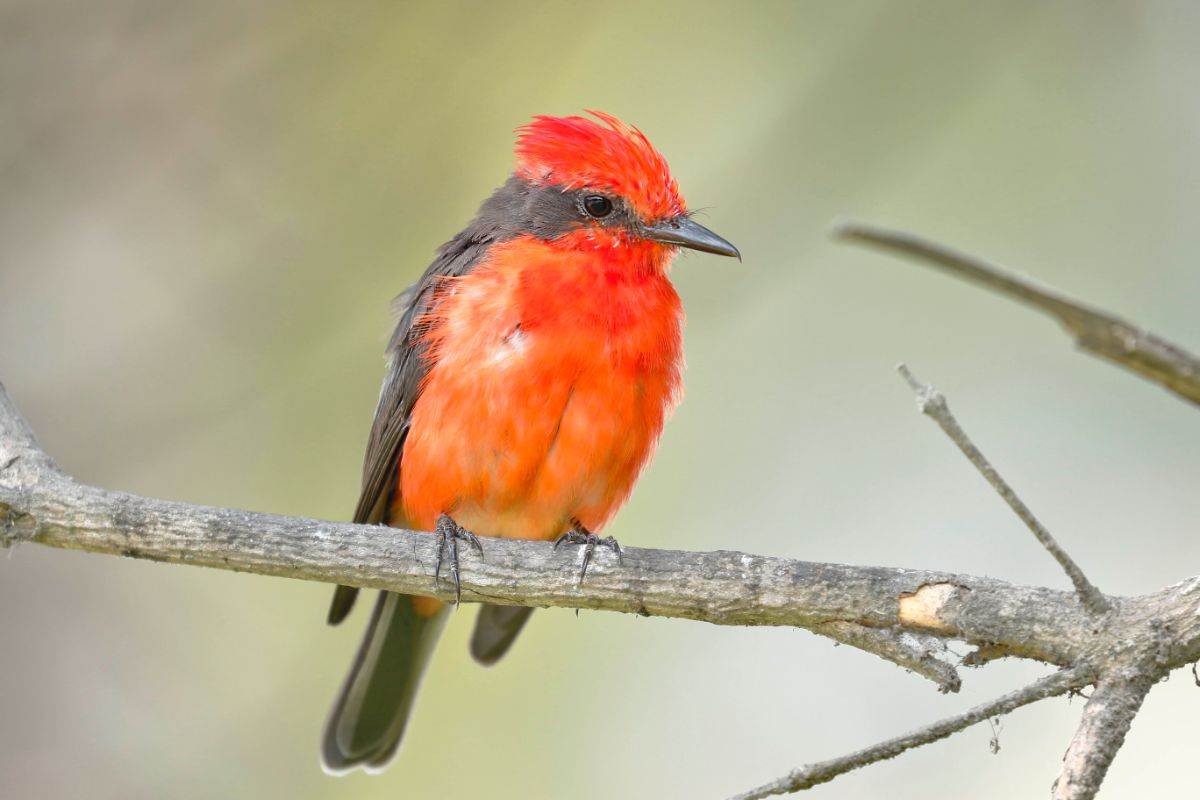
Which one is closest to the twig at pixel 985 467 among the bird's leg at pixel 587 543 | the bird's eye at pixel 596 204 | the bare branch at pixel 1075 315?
the bare branch at pixel 1075 315

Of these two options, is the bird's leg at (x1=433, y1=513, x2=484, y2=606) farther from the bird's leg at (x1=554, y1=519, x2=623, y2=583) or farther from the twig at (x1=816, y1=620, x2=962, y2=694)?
the twig at (x1=816, y1=620, x2=962, y2=694)

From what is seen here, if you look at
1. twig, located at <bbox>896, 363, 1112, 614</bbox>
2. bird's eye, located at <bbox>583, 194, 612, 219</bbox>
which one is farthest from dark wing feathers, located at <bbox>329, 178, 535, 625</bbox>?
twig, located at <bbox>896, 363, 1112, 614</bbox>

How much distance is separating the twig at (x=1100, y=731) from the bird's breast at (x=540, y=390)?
2.23m

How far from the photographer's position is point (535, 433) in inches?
174

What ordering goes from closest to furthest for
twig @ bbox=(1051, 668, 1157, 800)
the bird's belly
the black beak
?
twig @ bbox=(1051, 668, 1157, 800), the bird's belly, the black beak

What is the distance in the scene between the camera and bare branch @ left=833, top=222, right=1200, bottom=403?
151cm

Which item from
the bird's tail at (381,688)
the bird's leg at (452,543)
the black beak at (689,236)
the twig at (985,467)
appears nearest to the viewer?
the twig at (985,467)

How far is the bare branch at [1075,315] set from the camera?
1.51 meters

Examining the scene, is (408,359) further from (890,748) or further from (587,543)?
(890,748)

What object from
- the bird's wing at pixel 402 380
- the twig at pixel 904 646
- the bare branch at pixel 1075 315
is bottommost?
the bare branch at pixel 1075 315

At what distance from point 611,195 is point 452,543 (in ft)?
5.36

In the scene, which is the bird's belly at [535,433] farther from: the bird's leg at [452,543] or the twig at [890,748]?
the twig at [890,748]

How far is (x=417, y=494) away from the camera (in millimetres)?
4754

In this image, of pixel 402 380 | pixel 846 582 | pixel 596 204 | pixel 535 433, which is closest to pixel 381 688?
pixel 402 380
